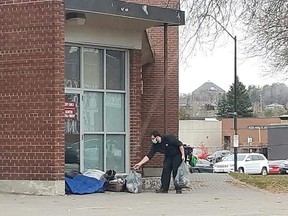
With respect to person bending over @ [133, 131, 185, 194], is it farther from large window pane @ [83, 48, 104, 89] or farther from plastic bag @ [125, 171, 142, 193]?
large window pane @ [83, 48, 104, 89]

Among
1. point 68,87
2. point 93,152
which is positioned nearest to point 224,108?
point 93,152

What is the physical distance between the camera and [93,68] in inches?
689

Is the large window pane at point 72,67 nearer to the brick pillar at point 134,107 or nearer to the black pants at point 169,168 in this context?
the brick pillar at point 134,107

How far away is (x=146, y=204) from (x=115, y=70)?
539 cm

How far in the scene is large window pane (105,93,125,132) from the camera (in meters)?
17.8

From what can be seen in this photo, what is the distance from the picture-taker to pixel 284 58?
2702cm

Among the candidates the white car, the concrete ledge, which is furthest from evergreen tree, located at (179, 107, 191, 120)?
the concrete ledge

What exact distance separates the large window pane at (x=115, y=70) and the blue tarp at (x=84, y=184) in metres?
2.86

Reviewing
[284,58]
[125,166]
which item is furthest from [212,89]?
[125,166]

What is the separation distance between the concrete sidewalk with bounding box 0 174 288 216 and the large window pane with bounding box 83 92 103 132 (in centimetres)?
219

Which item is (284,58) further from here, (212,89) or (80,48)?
(212,89)

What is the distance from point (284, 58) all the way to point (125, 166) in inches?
446

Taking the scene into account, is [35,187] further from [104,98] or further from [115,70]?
[115,70]

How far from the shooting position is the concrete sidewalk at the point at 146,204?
12.2m
